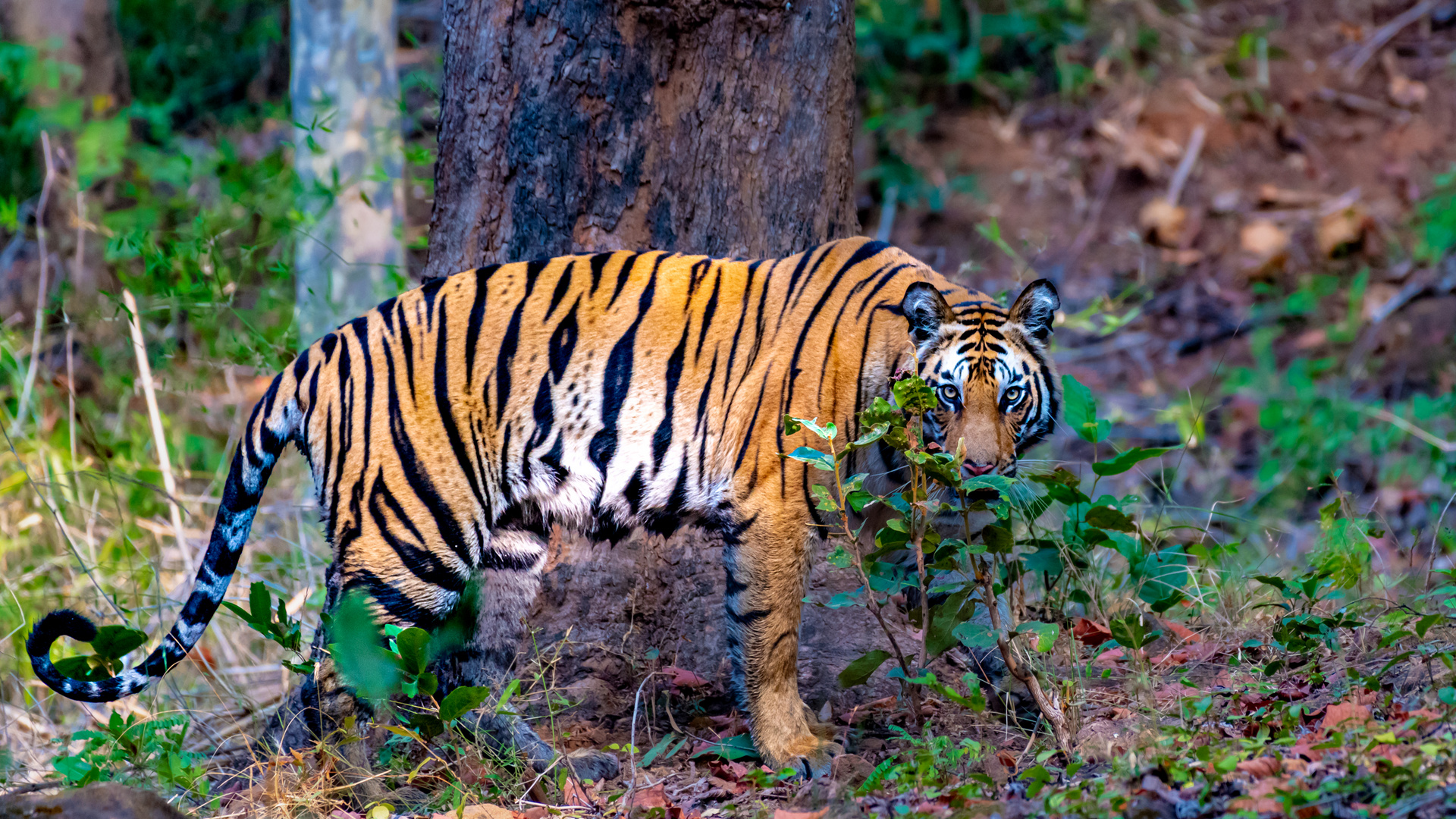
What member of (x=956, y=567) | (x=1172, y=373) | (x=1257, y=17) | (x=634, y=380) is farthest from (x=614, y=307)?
(x=1257, y=17)

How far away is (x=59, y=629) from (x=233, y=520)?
1.97 ft

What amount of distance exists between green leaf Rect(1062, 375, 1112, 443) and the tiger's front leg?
965 millimetres

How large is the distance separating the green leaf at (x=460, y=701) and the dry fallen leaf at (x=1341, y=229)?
7995 millimetres

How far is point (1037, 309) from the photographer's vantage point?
3557 millimetres

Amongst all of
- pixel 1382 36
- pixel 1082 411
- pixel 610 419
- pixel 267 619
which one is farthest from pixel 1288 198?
pixel 267 619

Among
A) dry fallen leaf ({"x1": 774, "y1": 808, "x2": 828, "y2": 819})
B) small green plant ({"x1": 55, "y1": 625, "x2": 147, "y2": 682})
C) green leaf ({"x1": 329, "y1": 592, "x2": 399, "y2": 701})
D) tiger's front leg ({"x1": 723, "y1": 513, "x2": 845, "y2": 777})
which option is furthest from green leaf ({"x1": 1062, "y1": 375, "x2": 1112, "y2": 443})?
small green plant ({"x1": 55, "y1": 625, "x2": 147, "y2": 682})

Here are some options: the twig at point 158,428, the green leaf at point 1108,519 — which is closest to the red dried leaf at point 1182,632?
the green leaf at point 1108,519

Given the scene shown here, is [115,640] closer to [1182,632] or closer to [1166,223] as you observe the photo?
[1182,632]

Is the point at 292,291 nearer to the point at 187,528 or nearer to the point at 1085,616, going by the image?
the point at 187,528

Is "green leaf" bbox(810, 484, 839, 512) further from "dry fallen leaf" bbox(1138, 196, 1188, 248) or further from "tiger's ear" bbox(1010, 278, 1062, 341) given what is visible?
"dry fallen leaf" bbox(1138, 196, 1188, 248)

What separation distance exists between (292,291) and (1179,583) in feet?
19.3

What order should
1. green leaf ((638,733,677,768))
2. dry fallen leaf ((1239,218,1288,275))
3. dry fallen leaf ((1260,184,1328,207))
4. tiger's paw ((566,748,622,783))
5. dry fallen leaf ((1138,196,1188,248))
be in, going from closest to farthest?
green leaf ((638,733,677,768)) < tiger's paw ((566,748,622,783)) < dry fallen leaf ((1239,218,1288,275)) < dry fallen leaf ((1260,184,1328,207)) < dry fallen leaf ((1138,196,1188,248))

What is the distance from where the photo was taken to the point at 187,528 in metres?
6.22

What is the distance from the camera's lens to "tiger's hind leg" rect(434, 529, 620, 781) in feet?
12.3
